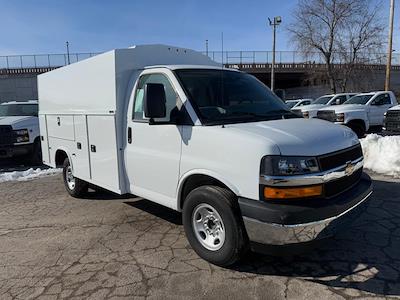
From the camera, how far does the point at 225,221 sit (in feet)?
12.0

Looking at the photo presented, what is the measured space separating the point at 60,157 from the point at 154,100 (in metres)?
3.90

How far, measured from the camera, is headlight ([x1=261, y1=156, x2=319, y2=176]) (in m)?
3.31

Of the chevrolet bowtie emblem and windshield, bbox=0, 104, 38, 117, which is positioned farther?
windshield, bbox=0, 104, 38, 117

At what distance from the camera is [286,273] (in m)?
3.78

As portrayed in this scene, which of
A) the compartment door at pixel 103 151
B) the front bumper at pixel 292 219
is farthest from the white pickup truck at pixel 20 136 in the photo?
the front bumper at pixel 292 219

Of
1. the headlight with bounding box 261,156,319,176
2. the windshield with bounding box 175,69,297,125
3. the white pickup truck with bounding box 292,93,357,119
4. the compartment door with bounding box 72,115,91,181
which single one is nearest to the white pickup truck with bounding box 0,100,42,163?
the compartment door with bounding box 72,115,91,181

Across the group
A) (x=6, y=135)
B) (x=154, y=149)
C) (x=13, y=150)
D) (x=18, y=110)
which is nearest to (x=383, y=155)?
(x=154, y=149)

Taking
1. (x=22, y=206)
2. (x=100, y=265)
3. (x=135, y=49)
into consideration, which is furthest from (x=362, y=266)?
(x=22, y=206)

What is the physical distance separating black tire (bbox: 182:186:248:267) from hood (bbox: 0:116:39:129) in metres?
8.00

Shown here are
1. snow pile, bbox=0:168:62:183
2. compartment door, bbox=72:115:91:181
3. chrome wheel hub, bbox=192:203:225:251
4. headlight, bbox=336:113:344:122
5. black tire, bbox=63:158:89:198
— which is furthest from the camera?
headlight, bbox=336:113:344:122

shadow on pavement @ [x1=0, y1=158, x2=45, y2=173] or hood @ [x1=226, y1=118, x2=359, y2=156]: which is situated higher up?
hood @ [x1=226, y1=118, x2=359, y2=156]

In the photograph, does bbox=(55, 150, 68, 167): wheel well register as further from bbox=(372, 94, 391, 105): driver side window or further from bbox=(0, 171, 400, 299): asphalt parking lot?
bbox=(372, 94, 391, 105): driver side window

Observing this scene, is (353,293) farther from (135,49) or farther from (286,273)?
(135,49)

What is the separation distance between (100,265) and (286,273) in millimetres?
1981
